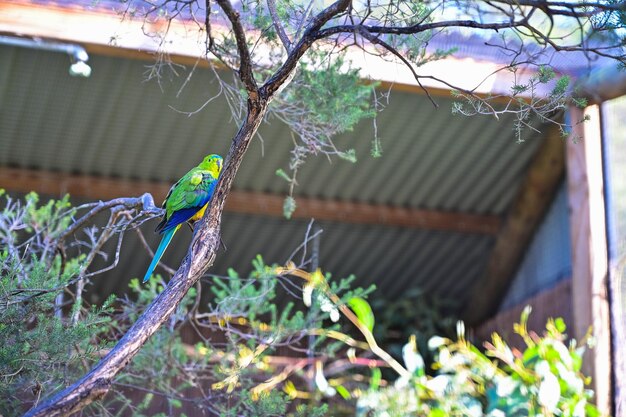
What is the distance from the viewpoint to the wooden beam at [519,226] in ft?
27.6

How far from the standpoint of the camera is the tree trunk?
10.1ft

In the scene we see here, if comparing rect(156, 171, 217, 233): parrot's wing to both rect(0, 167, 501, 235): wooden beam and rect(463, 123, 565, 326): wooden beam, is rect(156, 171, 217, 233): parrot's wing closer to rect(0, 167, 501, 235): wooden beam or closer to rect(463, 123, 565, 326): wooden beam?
rect(0, 167, 501, 235): wooden beam

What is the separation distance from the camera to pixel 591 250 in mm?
7086

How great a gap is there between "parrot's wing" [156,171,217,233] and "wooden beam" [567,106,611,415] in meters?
3.13

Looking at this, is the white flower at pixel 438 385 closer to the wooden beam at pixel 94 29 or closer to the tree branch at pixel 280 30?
the wooden beam at pixel 94 29

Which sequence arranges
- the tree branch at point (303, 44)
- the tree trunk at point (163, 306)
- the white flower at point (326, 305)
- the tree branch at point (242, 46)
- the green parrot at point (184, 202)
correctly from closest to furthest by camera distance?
the tree trunk at point (163, 306)
the tree branch at point (242, 46)
the tree branch at point (303, 44)
the green parrot at point (184, 202)
the white flower at point (326, 305)

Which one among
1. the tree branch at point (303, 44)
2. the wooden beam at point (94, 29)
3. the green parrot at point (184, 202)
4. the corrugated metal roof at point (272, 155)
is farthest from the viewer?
the corrugated metal roof at point (272, 155)

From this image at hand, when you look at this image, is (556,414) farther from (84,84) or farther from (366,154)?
(84,84)

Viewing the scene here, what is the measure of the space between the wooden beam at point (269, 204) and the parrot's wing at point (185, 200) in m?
3.16

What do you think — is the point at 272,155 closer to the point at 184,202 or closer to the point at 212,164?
the point at 212,164

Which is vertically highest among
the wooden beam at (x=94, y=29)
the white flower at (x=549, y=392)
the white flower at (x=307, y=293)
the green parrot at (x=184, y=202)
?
the wooden beam at (x=94, y=29)

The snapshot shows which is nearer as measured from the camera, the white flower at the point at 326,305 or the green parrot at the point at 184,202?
the green parrot at the point at 184,202

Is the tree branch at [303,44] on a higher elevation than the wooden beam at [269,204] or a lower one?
higher

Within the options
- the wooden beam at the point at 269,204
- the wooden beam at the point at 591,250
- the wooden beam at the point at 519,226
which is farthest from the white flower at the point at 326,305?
the wooden beam at the point at 519,226
